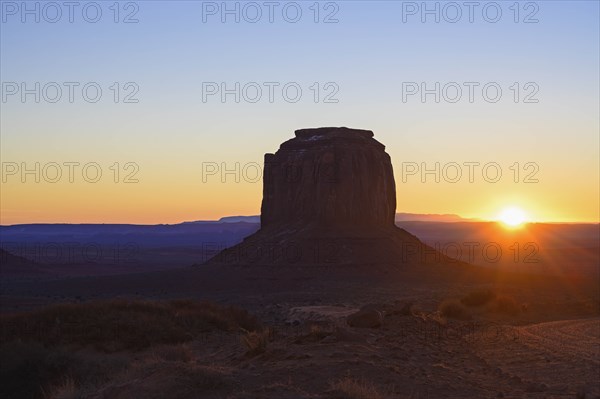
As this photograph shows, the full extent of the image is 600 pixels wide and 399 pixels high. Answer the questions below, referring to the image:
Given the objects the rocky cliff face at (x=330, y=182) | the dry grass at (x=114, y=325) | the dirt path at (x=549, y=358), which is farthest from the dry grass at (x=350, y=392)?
the rocky cliff face at (x=330, y=182)

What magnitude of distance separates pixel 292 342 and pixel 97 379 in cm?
442

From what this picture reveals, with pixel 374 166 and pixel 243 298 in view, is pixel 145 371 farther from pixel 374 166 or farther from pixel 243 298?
pixel 374 166

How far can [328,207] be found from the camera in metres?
80.9

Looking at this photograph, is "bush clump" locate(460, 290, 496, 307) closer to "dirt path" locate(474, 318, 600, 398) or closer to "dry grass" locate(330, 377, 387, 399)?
"dirt path" locate(474, 318, 600, 398)

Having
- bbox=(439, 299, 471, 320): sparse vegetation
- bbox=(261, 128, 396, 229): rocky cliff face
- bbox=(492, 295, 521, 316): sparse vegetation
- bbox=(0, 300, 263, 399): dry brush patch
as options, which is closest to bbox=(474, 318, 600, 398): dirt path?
bbox=(439, 299, 471, 320): sparse vegetation

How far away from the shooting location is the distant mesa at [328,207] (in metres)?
72.7

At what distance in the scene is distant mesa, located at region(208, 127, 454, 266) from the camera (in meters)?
72.7

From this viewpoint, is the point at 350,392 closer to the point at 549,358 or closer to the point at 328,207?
the point at 549,358

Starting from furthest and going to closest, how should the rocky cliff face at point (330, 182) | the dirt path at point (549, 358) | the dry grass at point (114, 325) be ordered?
the rocky cliff face at point (330, 182), the dry grass at point (114, 325), the dirt path at point (549, 358)

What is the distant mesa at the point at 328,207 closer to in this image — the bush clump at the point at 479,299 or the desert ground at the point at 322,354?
the desert ground at the point at 322,354

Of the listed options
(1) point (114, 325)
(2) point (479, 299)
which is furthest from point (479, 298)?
(1) point (114, 325)

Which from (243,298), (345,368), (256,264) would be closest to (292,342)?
(345,368)

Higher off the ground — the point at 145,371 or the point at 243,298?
the point at 145,371

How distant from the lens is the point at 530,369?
17.4 metres
